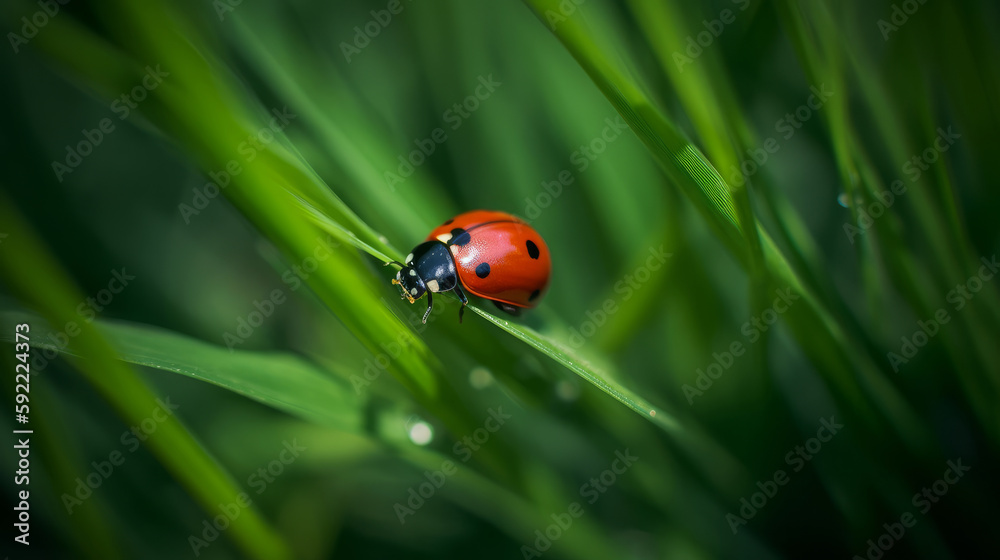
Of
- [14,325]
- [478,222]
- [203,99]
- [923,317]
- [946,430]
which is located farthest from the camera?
[478,222]

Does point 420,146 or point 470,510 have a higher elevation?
point 420,146

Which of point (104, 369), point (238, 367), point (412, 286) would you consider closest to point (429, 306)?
point (412, 286)

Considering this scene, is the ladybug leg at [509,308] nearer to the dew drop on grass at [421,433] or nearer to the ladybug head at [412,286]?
the ladybug head at [412,286]

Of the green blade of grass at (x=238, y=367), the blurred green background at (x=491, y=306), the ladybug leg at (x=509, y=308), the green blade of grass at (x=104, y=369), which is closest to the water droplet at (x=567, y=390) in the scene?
the blurred green background at (x=491, y=306)

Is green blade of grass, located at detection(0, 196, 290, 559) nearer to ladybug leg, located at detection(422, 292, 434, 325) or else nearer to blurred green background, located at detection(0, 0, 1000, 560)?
blurred green background, located at detection(0, 0, 1000, 560)

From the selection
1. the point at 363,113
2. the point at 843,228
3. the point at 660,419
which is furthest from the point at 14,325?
the point at 843,228

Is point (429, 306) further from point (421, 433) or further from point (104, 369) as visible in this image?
point (104, 369)

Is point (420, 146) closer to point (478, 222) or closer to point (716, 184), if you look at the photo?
point (478, 222)
